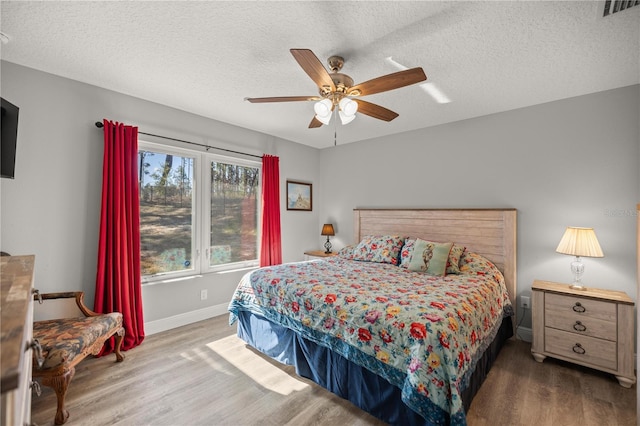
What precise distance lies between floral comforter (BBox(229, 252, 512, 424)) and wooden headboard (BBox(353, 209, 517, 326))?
0.65ft

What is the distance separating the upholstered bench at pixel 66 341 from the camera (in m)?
1.81

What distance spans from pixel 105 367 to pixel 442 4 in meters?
3.63

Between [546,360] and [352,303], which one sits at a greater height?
[352,303]

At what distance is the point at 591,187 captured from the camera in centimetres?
275

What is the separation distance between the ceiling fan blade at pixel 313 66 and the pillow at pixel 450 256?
6.59 ft

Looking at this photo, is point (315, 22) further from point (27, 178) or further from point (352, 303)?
point (27, 178)

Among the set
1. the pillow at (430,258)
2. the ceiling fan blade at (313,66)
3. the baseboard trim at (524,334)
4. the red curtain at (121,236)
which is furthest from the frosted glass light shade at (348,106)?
the baseboard trim at (524,334)

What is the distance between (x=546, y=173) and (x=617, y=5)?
1.70 m

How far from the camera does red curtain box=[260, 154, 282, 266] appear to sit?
4102 millimetres

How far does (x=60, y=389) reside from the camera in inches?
71.7

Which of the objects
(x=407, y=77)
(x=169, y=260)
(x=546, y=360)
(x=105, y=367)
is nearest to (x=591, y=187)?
(x=546, y=360)

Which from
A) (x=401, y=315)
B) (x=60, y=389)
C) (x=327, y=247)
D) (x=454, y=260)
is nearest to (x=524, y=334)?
(x=454, y=260)

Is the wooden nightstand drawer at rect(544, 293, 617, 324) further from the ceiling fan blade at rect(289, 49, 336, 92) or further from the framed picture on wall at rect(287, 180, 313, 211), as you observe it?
the framed picture on wall at rect(287, 180, 313, 211)

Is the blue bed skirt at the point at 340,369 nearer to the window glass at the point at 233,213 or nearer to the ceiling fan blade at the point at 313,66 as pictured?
the window glass at the point at 233,213
